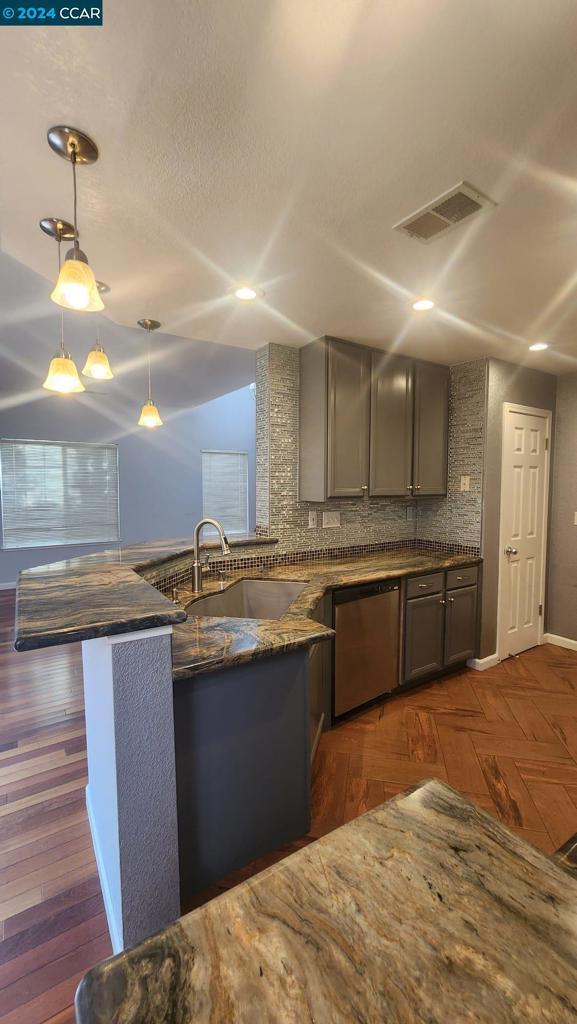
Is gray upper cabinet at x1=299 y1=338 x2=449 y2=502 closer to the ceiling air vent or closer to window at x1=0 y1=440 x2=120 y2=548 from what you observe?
the ceiling air vent

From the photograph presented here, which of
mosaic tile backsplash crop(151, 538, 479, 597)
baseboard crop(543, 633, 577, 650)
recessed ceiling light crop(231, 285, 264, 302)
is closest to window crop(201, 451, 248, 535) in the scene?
mosaic tile backsplash crop(151, 538, 479, 597)

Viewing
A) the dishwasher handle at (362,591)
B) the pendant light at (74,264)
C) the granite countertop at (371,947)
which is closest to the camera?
the granite countertop at (371,947)

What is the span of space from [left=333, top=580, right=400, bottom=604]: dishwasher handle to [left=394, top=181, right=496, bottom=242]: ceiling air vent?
179cm

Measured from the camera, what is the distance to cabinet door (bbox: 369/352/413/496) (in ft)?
10.1

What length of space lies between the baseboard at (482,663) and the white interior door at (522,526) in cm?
15

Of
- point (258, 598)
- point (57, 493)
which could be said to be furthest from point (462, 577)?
point (57, 493)

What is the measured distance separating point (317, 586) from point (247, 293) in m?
1.59

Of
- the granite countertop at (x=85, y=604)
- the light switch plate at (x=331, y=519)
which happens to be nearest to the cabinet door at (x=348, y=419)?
the light switch plate at (x=331, y=519)

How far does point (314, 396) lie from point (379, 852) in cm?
264

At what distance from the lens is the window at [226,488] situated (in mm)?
7414

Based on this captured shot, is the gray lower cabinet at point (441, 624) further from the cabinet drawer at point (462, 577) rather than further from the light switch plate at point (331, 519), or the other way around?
the light switch plate at point (331, 519)

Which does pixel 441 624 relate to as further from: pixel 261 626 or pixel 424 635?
pixel 261 626

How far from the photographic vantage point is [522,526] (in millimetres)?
3607

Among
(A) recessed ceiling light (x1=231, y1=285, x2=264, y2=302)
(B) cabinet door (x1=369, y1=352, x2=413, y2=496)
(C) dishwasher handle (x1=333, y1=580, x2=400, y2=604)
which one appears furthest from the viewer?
(B) cabinet door (x1=369, y1=352, x2=413, y2=496)
